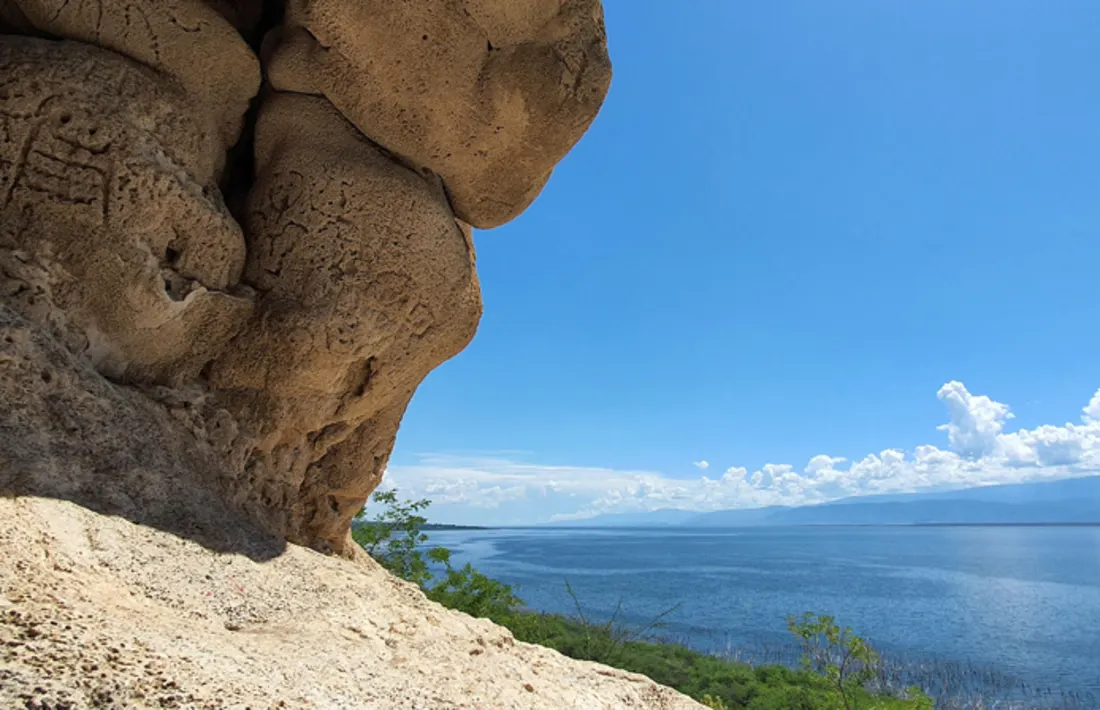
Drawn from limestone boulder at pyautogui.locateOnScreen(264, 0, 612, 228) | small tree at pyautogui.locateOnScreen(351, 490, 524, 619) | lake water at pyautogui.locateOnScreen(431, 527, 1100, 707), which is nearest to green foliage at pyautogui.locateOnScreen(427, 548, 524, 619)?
small tree at pyautogui.locateOnScreen(351, 490, 524, 619)

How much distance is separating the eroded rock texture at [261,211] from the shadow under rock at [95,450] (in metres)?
0.02

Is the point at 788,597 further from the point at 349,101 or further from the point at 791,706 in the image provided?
the point at 349,101

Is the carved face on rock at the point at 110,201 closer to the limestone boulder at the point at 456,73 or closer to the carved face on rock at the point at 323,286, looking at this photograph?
the carved face on rock at the point at 323,286

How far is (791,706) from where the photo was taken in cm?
1563

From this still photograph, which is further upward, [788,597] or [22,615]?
[22,615]

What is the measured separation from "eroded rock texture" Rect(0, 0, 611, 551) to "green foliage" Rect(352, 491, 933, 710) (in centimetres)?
509

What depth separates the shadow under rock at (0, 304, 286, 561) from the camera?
2.95m

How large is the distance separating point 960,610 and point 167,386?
55542 millimetres

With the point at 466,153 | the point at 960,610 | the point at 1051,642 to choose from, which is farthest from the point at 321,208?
the point at 960,610

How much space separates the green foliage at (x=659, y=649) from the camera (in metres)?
11.2

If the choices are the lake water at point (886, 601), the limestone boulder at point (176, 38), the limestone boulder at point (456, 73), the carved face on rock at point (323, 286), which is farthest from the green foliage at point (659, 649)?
the limestone boulder at point (176, 38)

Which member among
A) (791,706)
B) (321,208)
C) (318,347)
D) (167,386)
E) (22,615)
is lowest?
(791,706)

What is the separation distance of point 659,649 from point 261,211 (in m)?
21.8

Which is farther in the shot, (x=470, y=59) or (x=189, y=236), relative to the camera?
(x=470, y=59)
